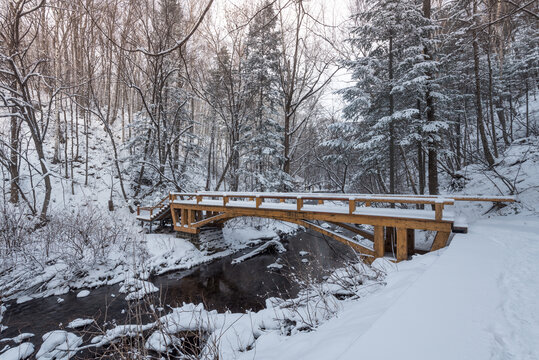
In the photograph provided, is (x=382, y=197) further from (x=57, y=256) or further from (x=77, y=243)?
(x=77, y=243)

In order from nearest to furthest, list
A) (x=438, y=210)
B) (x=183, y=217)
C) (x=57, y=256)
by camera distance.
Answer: (x=438, y=210) < (x=57, y=256) < (x=183, y=217)

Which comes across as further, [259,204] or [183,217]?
[183,217]

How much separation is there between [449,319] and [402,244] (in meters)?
4.32

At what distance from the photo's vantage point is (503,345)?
5.17 feet

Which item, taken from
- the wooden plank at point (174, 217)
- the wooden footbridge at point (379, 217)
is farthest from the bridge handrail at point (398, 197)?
the wooden plank at point (174, 217)

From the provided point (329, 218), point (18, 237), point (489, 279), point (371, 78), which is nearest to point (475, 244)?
point (489, 279)

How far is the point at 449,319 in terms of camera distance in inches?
76.2

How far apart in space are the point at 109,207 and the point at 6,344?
10.4 m

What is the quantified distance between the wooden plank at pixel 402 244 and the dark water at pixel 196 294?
1.98 metres

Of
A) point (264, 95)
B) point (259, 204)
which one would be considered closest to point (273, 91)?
point (264, 95)

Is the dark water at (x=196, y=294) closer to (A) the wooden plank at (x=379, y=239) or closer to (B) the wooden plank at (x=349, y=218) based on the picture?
(B) the wooden plank at (x=349, y=218)

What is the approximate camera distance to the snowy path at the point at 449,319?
62.1 inches

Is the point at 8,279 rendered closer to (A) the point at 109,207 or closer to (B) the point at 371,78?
(A) the point at 109,207

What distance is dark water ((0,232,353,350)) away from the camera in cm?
637
